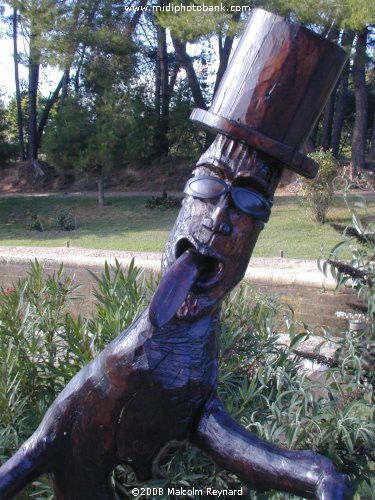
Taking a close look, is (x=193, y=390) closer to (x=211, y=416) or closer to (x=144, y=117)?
(x=211, y=416)

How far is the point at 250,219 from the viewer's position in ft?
4.40

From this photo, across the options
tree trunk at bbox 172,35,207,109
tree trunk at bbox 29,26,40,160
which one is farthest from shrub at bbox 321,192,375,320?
tree trunk at bbox 29,26,40,160

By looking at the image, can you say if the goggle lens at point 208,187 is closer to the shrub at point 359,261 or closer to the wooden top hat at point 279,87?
the wooden top hat at point 279,87

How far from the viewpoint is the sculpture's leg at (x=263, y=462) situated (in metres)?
1.17

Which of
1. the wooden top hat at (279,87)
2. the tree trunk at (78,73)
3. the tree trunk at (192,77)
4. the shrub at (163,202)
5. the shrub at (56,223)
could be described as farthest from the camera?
the tree trunk at (192,77)

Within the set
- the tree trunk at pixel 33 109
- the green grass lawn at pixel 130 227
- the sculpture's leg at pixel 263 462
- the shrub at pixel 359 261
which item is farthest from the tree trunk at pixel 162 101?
the sculpture's leg at pixel 263 462

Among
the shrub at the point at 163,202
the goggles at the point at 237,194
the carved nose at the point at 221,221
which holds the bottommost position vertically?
the shrub at the point at 163,202

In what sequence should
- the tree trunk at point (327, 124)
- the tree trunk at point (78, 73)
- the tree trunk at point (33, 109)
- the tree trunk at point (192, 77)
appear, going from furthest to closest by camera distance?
the tree trunk at point (33, 109) < the tree trunk at point (327, 124) < the tree trunk at point (192, 77) < the tree trunk at point (78, 73)

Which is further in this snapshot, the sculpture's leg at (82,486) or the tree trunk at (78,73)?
the tree trunk at (78,73)

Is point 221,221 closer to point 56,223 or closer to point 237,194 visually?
point 237,194

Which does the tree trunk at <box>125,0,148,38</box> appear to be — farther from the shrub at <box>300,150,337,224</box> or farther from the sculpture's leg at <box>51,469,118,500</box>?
the sculpture's leg at <box>51,469,118,500</box>

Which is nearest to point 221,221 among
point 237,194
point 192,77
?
point 237,194

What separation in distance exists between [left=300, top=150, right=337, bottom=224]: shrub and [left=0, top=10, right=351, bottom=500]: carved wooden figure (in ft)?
28.8

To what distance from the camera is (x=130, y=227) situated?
500 inches
